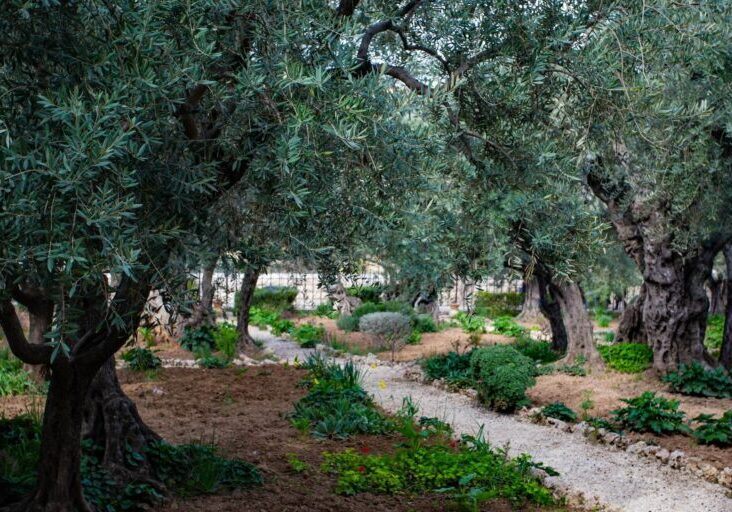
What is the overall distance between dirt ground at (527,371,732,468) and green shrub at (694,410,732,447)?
0.09 meters

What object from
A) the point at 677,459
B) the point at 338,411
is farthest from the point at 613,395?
the point at 338,411

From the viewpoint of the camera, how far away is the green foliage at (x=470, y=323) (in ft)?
65.6

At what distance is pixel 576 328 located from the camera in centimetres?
1368

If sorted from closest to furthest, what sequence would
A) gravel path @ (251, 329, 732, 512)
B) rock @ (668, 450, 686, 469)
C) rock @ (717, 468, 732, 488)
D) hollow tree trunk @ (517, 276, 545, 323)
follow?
1. gravel path @ (251, 329, 732, 512)
2. rock @ (717, 468, 732, 488)
3. rock @ (668, 450, 686, 469)
4. hollow tree trunk @ (517, 276, 545, 323)

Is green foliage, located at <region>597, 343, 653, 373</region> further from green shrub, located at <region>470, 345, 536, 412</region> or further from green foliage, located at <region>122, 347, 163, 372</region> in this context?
green foliage, located at <region>122, 347, 163, 372</region>

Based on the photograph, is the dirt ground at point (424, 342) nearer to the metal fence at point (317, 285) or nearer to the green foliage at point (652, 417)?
the metal fence at point (317, 285)

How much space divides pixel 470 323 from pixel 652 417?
11.1m

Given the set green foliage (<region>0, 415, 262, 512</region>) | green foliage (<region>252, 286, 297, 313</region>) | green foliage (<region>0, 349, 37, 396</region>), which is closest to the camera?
green foliage (<region>0, 415, 262, 512</region>)

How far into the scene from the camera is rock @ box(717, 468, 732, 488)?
7.56 metres

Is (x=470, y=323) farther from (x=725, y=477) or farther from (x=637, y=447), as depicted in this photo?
(x=725, y=477)

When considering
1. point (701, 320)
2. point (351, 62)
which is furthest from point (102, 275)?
point (701, 320)

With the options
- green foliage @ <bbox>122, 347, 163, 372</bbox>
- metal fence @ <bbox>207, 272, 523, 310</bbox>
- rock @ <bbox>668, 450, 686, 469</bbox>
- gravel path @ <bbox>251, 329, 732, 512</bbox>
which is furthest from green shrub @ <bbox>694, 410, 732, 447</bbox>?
green foliage @ <bbox>122, 347, 163, 372</bbox>

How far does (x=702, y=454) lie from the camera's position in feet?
27.3

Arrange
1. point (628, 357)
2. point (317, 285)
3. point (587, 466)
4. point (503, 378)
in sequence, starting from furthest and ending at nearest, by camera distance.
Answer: point (628, 357) < point (503, 378) < point (587, 466) < point (317, 285)
